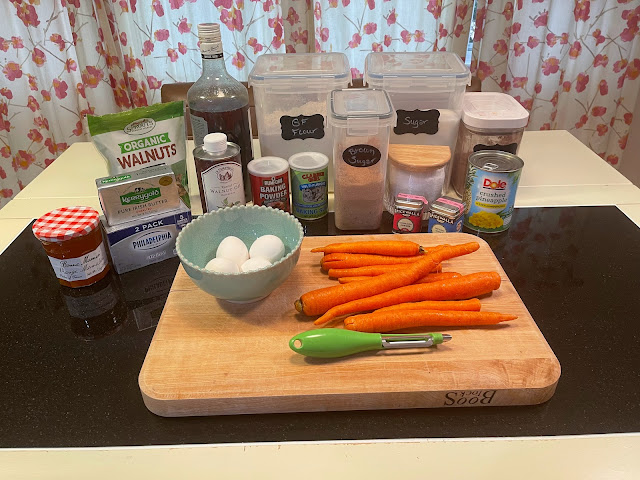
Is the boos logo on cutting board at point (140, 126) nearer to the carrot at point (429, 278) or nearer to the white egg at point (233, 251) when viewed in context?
the white egg at point (233, 251)

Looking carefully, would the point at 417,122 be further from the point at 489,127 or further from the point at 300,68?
the point at 300,68

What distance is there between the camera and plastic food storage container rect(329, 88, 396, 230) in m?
0.98

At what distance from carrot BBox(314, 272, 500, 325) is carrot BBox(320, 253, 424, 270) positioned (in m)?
0.07

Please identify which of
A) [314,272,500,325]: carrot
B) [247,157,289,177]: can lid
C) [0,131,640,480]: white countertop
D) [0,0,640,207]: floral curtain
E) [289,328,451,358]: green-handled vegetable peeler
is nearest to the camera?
[0,131,640,480]: white countertop

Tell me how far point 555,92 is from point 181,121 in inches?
69.3

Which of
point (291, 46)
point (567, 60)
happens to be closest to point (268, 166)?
point (291, 46)

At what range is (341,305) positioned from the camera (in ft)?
2.65

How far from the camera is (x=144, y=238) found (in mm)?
959

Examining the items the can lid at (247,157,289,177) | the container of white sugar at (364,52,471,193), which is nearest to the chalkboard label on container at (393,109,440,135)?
the container of white sugar at (364,52,471,193)

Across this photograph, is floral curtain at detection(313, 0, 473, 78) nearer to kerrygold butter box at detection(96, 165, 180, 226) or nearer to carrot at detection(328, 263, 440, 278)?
kerrygold butter box at detection(96, 165, 180, 226)

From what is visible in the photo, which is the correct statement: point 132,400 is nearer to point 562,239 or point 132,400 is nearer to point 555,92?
point 562,239

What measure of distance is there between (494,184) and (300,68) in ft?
1.63

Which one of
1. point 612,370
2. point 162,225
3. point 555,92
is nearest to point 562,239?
point 612,370

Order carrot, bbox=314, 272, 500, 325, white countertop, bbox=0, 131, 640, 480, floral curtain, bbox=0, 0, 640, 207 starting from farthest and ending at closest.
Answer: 1. floral curtain, bbox=0, 0, 640, 207
2. carrot, bbox=314, 272, 500, 325
3. white countertop, bbox=0, 131, 640, 480
